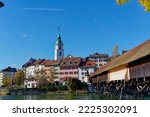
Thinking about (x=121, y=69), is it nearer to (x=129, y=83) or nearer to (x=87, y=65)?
(x=129, y=83)

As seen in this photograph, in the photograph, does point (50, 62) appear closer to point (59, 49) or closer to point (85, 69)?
point (85, 69)

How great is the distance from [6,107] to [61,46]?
145224mm

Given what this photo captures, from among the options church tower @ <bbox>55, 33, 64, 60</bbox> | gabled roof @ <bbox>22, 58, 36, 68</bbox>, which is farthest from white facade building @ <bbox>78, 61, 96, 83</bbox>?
church tower @ <bbox>55, 33, 64, 60</bbox>

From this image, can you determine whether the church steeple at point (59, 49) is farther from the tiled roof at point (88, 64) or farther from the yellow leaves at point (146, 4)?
the yellow leaves at point (146, 4)

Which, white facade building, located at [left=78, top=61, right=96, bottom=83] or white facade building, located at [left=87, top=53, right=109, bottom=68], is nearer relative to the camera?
white facade building, located at [left=78, top=61, right=96, bottom=83]

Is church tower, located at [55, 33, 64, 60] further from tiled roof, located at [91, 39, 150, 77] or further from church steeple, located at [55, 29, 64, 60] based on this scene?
tiled roof, located at [91, 39, 150, 77]

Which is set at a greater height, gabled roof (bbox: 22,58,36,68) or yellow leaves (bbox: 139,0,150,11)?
gabled roof (bbox: 22,58,36,68)

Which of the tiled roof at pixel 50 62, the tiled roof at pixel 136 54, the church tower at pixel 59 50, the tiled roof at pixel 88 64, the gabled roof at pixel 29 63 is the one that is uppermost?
the church tower at pixel 59 50

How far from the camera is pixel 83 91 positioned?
86.4m

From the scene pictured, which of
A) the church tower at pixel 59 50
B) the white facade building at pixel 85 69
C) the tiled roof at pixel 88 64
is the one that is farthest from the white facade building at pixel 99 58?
the church tower at pixel 59 50

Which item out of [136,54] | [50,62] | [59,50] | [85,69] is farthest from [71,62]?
[136,54]

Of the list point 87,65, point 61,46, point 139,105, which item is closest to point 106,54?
point 87,65

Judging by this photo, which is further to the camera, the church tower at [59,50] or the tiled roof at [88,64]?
the church tower at [59,50]

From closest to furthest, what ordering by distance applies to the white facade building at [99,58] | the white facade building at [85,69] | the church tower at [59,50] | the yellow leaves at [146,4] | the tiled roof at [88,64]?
the yellow leaves at [146,4]
the white facade building at [85,69]
the tiled roof at [88,64]
the white facade building at [99,58]
the church tower at [59,50]
